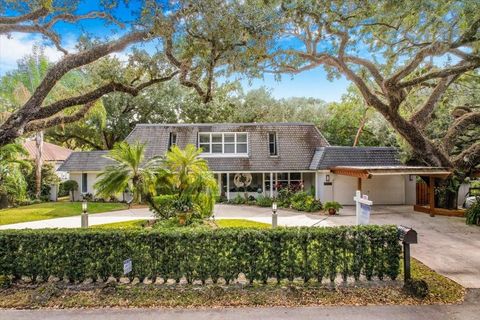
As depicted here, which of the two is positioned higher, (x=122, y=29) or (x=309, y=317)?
(x=122, y=29)

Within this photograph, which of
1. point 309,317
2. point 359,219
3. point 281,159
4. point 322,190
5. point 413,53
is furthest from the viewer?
point 281,159

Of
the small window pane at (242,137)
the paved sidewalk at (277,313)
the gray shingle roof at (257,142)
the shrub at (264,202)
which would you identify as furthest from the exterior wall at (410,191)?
the paved sidewalk at (277,313)

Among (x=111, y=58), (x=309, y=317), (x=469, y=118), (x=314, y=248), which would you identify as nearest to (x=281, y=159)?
(x=469, y=118)

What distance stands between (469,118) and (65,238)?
1656 cm

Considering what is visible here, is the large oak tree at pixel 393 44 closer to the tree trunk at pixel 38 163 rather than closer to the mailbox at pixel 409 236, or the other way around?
the mailbox at pixel 409 236

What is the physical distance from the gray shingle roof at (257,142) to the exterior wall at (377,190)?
7.75ft

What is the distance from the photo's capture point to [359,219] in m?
7.41

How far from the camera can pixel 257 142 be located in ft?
70.9

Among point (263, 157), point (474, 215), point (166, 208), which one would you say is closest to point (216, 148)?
point (263, 157)

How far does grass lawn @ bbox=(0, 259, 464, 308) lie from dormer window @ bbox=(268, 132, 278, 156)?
1557cm

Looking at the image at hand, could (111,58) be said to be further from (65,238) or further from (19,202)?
(19,202)

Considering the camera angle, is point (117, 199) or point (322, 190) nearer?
point (322, 190)

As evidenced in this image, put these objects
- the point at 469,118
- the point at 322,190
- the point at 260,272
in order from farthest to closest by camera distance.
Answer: the point at 322,190 → the point at 469,118 → the point at 260,272

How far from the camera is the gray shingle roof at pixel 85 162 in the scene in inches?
862
